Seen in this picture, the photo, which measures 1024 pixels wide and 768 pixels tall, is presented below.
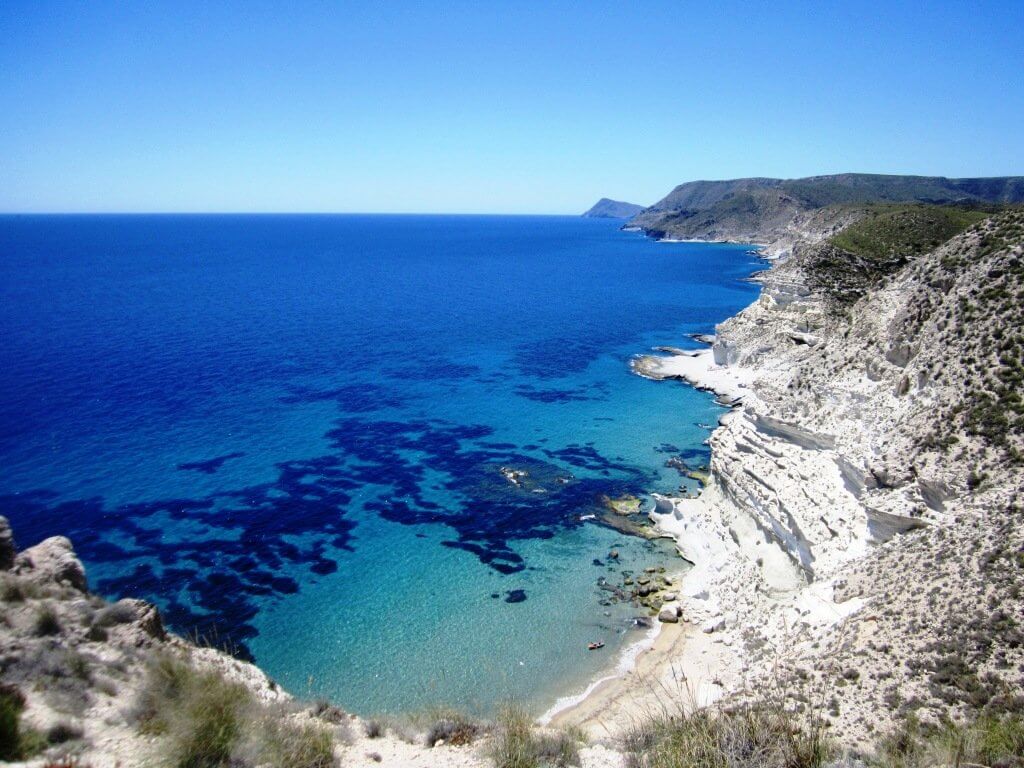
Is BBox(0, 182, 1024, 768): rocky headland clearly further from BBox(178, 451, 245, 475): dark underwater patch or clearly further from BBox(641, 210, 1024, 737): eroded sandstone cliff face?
BBox(178, 451, 245, 475): dark underwater patch

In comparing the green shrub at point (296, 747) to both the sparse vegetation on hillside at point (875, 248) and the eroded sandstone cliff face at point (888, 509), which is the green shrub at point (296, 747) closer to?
the eroded sandstone cliff face at point (888, 509)

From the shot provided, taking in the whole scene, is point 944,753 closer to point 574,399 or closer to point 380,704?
point 380,704

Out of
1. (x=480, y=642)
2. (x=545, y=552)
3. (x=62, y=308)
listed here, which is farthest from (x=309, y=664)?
(x=62, y=308)

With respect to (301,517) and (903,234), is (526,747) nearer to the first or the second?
(301,517)

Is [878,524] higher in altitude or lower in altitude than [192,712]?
lower

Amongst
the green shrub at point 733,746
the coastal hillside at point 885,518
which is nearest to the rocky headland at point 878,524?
the coastal hillside at point 885,518

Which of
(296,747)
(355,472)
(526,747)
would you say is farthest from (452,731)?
(355,472)

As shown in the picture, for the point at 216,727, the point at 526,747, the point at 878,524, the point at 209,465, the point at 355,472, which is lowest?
the point at 355,472
